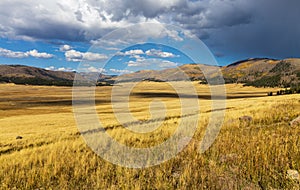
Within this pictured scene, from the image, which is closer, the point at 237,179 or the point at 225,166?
the point at 237,179

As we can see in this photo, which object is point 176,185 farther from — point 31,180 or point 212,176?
point 31,180

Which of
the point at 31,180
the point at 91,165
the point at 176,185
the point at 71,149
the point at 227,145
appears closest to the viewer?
the point at 176,185

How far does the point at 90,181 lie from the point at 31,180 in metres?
1.75

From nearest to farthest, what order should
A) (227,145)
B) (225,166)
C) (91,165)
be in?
(225,166) → (91,165) → (227,145)

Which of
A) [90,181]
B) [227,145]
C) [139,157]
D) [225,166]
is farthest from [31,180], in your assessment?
[227,145]

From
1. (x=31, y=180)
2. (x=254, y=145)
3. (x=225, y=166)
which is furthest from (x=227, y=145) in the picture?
(x=31, y=180)

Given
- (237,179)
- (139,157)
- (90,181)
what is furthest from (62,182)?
(237,179)

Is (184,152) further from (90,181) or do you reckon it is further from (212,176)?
(90,181)

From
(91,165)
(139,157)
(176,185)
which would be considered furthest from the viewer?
(139,157)

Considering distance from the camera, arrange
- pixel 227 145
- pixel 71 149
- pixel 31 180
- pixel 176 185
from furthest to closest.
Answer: pixel 71 149, pixel 227 145, pixel 31 180, pixel 176 185

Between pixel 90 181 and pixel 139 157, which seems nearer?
pixel 90 181

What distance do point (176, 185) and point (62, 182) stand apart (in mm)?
3196

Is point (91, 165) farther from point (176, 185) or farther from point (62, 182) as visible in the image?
point (176, 185)

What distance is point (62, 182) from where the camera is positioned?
22.3 feet
